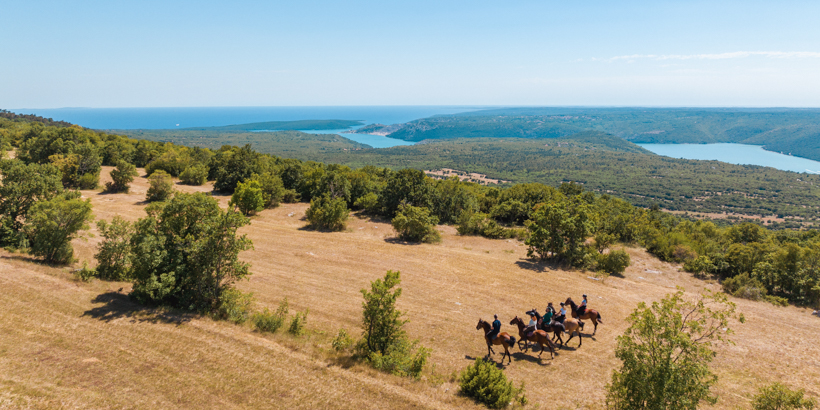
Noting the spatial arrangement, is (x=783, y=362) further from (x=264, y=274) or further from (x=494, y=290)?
(x=264, y=274)

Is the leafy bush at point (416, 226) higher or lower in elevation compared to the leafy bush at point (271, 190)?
lower

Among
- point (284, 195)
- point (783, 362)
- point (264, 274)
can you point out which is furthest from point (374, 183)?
point (783, 362)

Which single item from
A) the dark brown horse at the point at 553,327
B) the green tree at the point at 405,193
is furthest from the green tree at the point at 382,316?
the green tree at the point at 405,193

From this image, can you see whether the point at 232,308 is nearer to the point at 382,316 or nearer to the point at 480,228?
the point at 382,316

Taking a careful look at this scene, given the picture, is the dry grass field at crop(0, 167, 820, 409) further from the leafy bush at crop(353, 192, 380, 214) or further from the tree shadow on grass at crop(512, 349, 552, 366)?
the leafy bush at crop(353, 192, 380, 214)

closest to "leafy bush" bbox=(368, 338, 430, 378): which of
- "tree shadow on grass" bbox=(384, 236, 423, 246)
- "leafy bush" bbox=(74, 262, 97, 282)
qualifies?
"leafy bush" bbox=(74, 262, 97, 282)

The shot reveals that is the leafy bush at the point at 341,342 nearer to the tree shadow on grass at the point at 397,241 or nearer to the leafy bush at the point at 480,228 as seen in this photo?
the tree shadow on grass at the point at 397,241

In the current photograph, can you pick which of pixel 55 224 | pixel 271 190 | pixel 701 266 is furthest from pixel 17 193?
pixel 701 266
